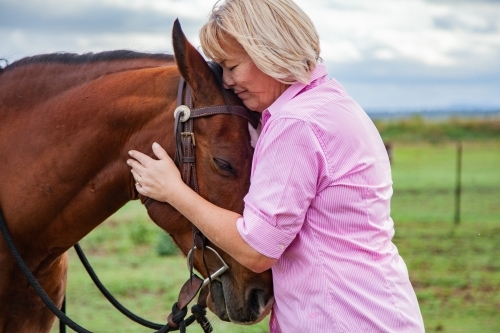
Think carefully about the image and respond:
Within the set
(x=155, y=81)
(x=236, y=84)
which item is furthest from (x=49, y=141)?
(x=236, y=84)

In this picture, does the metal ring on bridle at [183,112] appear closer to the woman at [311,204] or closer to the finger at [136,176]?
the finger at [136,176]

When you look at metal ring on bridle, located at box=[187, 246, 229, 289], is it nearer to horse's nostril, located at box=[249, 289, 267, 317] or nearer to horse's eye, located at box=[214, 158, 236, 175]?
horse's nostril, located at box=[249, 289, 267, 317]

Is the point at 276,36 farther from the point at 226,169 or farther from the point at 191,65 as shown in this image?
the point at 226,169

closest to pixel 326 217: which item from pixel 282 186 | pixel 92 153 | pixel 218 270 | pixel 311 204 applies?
pixel 311 204

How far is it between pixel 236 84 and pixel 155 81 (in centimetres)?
43

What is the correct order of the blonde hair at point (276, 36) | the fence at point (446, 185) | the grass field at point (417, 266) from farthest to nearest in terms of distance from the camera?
the fence at point (446, 185) → the grass field at point (417, 266) → the blonde hair at point (276, 36)

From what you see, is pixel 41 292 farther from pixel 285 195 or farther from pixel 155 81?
pixel 285 195

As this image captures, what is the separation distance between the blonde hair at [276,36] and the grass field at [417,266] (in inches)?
51.1

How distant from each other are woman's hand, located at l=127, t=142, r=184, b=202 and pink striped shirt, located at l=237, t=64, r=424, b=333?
400 mm

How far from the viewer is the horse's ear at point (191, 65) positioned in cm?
264

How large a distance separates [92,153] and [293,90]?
1003mm

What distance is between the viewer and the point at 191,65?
271 centimetres

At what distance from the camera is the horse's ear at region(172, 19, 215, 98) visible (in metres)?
2.64

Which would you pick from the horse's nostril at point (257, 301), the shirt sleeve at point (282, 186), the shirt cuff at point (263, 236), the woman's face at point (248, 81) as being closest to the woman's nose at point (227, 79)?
the woman's face at point (248, 81)
